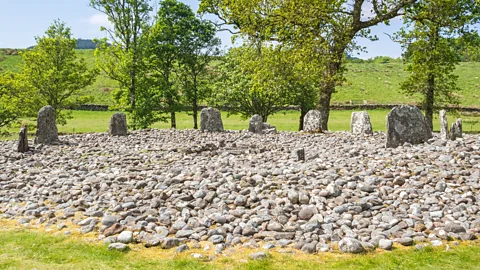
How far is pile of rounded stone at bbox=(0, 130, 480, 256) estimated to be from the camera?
707cm

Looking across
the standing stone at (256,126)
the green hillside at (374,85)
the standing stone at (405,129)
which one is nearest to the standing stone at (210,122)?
the standing stone at (256,126)

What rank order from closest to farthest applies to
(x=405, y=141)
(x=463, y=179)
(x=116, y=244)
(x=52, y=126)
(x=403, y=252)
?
(x=403, y=252), (x=116, y=244), (x=463, y=179), (x=405, y=141), (x=52, y=126)

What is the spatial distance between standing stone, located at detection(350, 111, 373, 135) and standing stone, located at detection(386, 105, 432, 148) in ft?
23.8

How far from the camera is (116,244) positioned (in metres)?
6.82

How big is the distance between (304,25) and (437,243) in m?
16.9

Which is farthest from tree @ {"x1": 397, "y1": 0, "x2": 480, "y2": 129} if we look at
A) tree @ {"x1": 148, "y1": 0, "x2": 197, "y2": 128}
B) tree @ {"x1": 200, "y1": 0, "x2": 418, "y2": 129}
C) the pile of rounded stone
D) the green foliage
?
tree @ {"x1": 148, "y1": 0, "x2": 197, "y2": 128}

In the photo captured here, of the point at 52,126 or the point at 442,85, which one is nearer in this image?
the point at 52,126

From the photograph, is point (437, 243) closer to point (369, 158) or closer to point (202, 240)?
point (202, 240)

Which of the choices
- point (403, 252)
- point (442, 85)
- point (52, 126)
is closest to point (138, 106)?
point (52, 126)

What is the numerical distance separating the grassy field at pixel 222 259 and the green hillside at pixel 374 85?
153 ft

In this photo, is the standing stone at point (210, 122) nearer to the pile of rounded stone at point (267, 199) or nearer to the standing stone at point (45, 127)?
the standing stone at point (45, 127)

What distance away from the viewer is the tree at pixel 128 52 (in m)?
28.9

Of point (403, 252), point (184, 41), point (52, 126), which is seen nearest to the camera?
point (403, 252)

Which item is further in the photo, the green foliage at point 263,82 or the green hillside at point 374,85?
the green hillside at point 374,85
